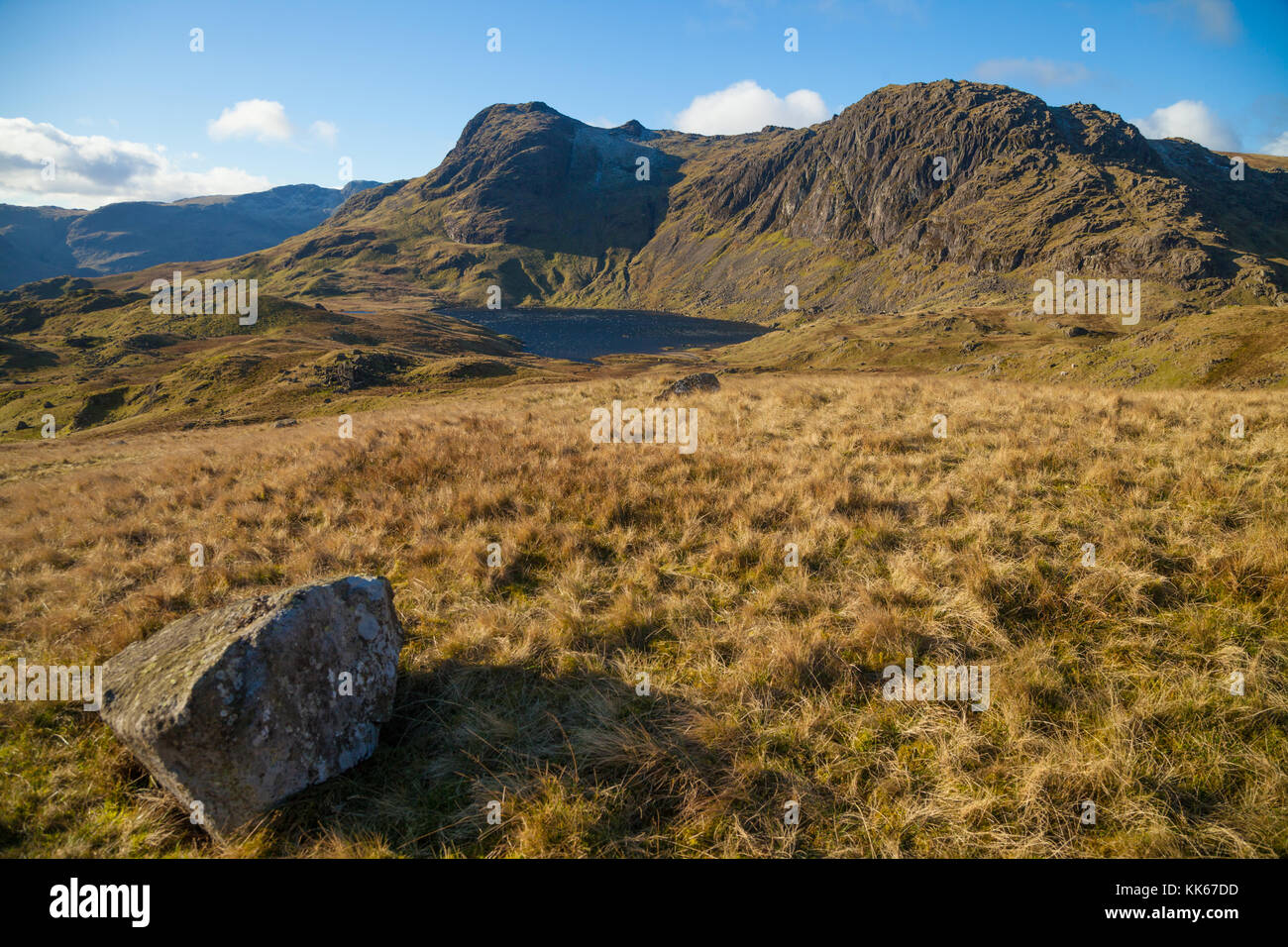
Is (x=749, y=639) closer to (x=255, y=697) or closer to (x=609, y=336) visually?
(x=255, y=697)

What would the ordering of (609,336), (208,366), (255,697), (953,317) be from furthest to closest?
(609,336) < (953,317) < (208,366) < (255,697)

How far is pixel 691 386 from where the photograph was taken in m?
20.1

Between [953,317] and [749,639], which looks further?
[953,317]

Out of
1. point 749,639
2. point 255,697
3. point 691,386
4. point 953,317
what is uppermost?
point 953,317

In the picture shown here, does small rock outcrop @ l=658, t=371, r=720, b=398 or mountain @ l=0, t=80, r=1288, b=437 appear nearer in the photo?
small rock outcrop @ l=658, t=371, r=720, b=398

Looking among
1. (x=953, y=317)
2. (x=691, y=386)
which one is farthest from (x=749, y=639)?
(x=953, y=317)

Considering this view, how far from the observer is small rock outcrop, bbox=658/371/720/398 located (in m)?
19.6

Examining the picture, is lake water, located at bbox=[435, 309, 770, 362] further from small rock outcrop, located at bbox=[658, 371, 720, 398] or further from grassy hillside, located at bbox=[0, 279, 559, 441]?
small rock outcrop, located at bbox=[658, 371, 720, 398]

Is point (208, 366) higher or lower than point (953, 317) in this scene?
lower

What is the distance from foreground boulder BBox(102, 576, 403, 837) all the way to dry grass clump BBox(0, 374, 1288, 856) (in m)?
0.25

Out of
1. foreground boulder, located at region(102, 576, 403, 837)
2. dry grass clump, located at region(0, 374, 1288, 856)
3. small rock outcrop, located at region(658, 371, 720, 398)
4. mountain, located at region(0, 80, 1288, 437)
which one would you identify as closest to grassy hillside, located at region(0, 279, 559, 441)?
mountain, located at region(0, 80, 1288, 437)

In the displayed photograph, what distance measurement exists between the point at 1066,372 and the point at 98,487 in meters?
46.7

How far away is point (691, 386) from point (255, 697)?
1788 cm

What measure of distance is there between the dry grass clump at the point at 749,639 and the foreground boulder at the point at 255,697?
246 mm
